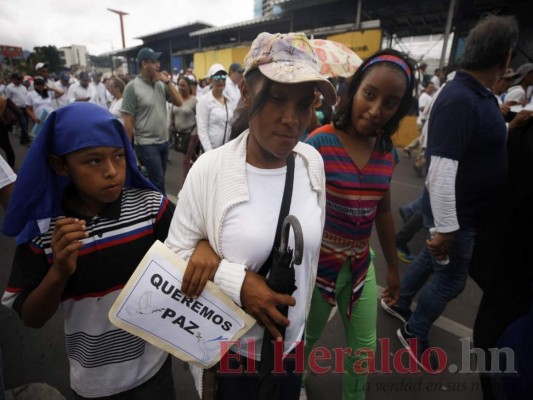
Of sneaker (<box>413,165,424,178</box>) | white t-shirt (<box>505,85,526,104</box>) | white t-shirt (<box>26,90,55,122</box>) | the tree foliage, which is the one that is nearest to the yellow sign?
sneaker (<box>413,165,424,178</box>)

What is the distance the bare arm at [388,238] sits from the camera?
1.78 meters

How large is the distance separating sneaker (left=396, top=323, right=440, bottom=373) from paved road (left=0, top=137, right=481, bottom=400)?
58 mm

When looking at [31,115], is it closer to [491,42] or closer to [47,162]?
[47,162]

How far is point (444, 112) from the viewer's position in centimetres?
184

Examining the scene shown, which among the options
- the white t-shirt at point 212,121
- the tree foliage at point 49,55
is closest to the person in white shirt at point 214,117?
the white t-shirt at point 212,121

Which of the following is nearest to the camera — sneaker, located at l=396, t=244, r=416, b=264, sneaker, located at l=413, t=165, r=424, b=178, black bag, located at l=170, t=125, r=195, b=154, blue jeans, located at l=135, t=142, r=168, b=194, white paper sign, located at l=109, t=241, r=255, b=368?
white paper sign, located at l=109, t=241, r=255, b=368

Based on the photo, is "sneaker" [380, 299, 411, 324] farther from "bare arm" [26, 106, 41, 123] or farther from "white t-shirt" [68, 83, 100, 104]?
"bare arm" [26, 106, 41, 123]

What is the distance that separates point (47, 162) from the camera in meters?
1.08

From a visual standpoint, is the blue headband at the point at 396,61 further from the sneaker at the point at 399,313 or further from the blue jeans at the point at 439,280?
the sneaker at the point at 399,313

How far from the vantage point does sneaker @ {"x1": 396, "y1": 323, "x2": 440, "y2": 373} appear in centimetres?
225

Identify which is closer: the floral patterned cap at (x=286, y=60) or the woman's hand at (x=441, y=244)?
the floral patterned cap at (x=286, y=60)

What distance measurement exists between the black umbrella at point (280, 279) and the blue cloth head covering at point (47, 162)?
2.28 feet

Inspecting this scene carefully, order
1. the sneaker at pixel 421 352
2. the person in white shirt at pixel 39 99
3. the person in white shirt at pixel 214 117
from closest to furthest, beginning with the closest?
the sneaker at pixel 421 352 < the person in white shirt at pixel 214 117 < the person in white shirt at pixel 39 99

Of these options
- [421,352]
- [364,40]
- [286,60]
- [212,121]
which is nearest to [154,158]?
[212,121]
